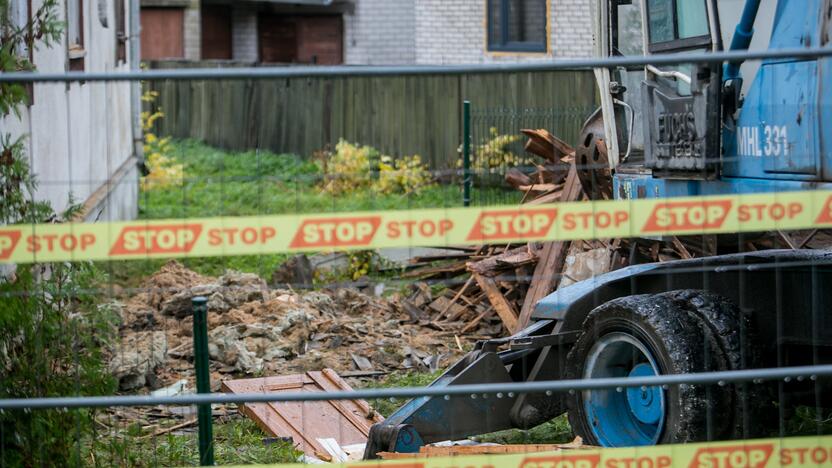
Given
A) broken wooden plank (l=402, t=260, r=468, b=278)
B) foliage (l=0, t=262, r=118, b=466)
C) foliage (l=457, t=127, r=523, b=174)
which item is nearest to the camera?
foliage (l=0, t=262, r=118, b=466)

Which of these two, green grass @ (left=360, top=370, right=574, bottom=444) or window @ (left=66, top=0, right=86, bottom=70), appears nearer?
green grass @ (left=360, top=370, right=574, bottom=444)

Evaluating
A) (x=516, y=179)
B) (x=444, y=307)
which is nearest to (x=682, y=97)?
(x=516, y=179)

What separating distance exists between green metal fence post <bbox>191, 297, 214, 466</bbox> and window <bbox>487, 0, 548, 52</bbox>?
1799 centimetres

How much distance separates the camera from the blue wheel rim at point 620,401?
565cm

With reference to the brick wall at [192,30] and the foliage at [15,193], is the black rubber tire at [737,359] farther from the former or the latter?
the brick wall at [192,30]

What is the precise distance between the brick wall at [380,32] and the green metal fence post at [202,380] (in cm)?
2112

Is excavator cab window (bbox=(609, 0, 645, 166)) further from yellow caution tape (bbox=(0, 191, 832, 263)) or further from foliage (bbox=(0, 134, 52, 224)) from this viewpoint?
foliage (bbox=(0, 134, 52, 224))

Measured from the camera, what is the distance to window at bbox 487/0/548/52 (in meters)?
Result: 22.5

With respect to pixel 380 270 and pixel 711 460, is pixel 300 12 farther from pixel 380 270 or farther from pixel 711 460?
pixel 711 460

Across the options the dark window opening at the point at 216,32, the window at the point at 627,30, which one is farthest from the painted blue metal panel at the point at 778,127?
the dark window opening at the point at 216,32

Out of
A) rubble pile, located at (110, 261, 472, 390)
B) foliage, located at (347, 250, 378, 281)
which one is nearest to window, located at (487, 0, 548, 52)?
foliage, located at (347, 250, 378, 281)

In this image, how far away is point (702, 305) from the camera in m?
5.37

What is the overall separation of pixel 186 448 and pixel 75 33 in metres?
6.86

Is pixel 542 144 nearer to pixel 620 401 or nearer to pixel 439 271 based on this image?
pixel 439 271
